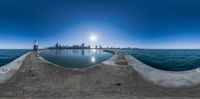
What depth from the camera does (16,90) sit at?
35.6 ft

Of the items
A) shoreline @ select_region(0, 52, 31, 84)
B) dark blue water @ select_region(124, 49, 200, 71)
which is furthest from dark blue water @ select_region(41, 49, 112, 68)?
dark blue water @ select_region(124, 49, 200, 71)

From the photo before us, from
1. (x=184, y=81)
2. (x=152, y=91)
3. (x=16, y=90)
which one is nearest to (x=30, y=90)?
(x=16, y=90)

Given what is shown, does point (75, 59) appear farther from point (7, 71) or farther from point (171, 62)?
point (171, 62)

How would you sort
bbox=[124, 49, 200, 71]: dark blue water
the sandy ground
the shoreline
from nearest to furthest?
the sandy ground
the shoreline
bbox=[124, 49, 200, 71]: dark blue water

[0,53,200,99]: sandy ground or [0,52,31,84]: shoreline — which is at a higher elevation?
[0,52,31,84]: shoreline

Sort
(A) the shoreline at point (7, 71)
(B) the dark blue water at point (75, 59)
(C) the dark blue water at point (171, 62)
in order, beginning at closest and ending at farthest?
(A) the shoreline at point (7, 71)
(B) the dark blue water at point (75, 59)
(C) the dark blue water at point (171, 62)

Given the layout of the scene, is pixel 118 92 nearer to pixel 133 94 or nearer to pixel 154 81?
pixel 133 94

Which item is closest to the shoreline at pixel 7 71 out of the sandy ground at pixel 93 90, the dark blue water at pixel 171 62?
the sandy ground at pixel 93 90

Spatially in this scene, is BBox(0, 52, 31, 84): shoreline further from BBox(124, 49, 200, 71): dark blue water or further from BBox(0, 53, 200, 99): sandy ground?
BBox(124, 49, 200, 71): dark blue water

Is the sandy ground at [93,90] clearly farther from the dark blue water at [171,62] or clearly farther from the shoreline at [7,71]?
the dark blue water at [171,62]

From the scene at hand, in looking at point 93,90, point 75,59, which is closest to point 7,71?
point 93,90

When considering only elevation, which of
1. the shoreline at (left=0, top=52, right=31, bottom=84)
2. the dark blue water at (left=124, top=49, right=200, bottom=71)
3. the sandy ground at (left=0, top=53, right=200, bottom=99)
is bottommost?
the dark blue water at (left=124, top=49, right=200, bottom=71)

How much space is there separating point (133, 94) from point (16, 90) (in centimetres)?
795

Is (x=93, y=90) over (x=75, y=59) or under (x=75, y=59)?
under
